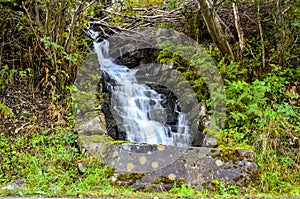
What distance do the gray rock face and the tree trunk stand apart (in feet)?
8.78

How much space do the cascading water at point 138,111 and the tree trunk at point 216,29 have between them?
1.63 metres

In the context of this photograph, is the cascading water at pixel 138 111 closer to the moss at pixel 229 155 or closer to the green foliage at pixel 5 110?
the moss at pixel 229 155

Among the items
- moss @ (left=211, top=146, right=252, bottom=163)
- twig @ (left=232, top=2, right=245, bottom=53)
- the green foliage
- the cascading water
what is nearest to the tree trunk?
twig @ (left=232, top=2, right=245, bottom=53)

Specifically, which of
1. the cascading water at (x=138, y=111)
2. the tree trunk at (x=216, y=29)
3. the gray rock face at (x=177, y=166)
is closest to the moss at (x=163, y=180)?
the gray rock face at (x=177, y=166)

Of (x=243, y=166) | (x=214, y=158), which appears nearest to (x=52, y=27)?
(x=214, y=158)

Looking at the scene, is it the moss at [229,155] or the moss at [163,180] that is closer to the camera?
the moss at [163,180]

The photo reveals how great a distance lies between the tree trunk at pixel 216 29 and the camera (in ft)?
16.2

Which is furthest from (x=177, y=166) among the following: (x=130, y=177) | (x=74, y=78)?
(x=74, y=78)

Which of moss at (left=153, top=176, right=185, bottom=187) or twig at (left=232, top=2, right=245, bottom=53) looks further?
twig at (left=232, top=2, right=245, bottom=53)

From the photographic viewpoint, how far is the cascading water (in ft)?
16.6

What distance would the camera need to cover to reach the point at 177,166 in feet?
11.0

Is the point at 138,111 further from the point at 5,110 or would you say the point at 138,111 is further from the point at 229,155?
the point at 229,155

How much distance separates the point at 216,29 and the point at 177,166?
310 cm

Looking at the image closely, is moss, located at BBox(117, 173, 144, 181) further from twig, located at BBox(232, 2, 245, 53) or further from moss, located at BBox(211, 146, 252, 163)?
twig, located at BBox(232, 2, 245, 53)
